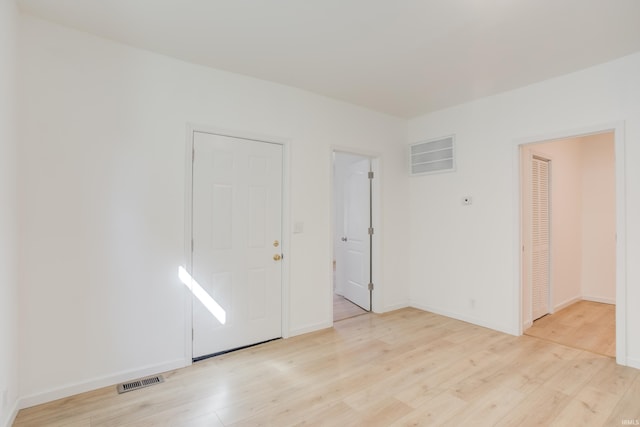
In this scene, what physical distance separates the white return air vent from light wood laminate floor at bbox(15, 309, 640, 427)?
2225 millimetres

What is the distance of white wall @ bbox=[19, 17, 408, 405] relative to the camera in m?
2.29

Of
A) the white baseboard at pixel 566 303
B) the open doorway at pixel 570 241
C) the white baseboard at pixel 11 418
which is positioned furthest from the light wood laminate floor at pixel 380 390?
the white baseboard at pixel 566 303

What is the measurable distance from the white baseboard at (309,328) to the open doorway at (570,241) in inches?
90.7

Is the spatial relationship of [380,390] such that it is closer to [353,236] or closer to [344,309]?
[344,309]

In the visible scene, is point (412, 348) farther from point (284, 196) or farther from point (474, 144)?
point (474, 144)

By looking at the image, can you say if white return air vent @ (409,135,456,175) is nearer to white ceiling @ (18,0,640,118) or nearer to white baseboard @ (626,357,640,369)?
white ceiling @ (18,0,640,118)

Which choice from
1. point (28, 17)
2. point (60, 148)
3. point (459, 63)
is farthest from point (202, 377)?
point (459, 63)

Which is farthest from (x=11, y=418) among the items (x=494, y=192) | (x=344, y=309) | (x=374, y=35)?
→ (x=494, y=192)

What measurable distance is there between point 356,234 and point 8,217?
3.70 m

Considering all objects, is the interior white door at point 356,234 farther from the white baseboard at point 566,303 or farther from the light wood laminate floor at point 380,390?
the white baseboard at point 566,303

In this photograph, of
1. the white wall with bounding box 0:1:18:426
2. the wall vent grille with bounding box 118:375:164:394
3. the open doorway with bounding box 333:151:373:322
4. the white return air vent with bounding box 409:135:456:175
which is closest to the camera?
the white wall with bounding box 0:1:18:426

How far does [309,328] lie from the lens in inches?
144

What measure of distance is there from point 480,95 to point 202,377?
13.7ft

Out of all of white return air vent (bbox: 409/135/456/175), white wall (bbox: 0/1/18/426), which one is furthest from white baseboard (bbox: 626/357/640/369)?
white wall (bbox: 0/1/18/426)
